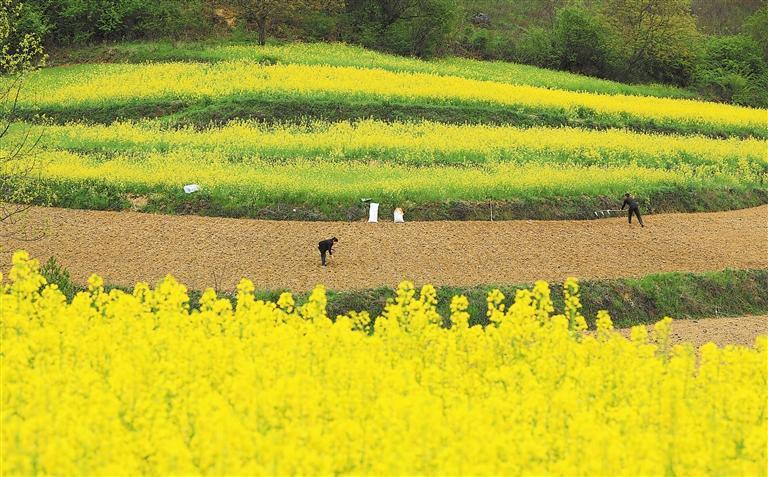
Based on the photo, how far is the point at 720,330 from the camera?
23.9 metres

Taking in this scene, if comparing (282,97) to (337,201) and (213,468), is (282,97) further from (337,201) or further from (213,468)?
(213,468)

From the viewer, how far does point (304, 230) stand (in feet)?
92.6

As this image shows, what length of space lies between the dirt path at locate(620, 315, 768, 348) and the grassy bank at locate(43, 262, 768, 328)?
1.78 ft

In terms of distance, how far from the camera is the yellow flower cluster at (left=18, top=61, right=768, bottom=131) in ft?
159

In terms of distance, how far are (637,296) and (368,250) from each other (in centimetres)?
718

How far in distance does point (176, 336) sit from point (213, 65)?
43595mm

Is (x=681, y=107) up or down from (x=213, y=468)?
down

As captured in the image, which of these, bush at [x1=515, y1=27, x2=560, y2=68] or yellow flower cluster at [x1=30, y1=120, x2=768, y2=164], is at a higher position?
yellow flower cluster at [x1=30, y1=120, x2=768, y2=164]

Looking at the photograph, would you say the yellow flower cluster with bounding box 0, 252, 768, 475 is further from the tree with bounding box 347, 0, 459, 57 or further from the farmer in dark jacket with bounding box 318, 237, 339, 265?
the tree with bounding box 347, 0, 459, 57

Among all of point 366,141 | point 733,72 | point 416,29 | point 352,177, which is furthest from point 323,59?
point 733,72

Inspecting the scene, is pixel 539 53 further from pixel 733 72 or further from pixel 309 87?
pixel 309 87

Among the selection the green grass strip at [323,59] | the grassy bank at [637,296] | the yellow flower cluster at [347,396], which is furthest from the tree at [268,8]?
the yellow flower cluster at [347,396]

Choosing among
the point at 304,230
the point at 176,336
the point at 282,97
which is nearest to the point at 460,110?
the point at 282,97

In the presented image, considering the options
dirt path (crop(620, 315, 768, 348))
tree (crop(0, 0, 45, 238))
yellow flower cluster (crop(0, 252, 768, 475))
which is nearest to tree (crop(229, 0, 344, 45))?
tree (crop(0, 0, 45, 238))
